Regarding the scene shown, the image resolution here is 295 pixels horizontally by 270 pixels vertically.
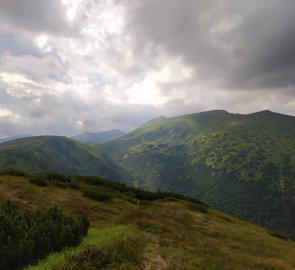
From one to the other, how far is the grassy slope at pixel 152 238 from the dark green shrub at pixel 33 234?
0.63 m

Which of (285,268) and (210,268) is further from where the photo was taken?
(285,268)

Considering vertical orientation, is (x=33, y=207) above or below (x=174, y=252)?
above

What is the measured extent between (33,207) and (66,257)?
10.4m

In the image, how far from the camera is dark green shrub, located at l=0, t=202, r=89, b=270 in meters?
11.5

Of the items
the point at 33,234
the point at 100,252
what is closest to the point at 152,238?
the point at 100,252

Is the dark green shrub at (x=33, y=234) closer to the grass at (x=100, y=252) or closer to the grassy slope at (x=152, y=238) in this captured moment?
the grass at (x=100, y=252)

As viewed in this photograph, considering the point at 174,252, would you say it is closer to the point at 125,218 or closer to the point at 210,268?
the point at 210,268

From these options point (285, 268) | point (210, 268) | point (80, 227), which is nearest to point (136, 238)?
point (80, 227)

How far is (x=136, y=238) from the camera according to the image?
1741 cm

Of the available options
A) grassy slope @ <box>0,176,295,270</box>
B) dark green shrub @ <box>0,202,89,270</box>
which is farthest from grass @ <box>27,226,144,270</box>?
dark green shrub @ <box>0,202,89,270</box>

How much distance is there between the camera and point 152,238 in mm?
19188

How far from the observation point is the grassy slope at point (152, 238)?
46.9 ft

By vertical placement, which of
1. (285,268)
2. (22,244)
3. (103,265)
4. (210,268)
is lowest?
(285,268)

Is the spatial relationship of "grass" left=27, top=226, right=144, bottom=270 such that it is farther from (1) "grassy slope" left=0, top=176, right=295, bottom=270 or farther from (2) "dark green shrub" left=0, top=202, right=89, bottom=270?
(2) "dark green shrub" left=0, top=202, right=89, bottom=270
